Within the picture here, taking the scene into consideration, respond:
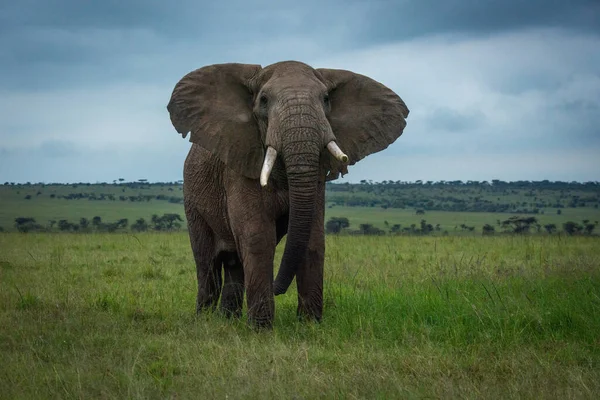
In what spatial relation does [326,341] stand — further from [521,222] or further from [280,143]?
[521,222]

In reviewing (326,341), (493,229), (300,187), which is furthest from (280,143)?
(493,229)

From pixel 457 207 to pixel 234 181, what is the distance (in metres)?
85.9

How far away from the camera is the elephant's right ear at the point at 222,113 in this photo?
27.7 feet

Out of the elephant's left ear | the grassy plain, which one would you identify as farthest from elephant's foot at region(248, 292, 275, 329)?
the grassy plain

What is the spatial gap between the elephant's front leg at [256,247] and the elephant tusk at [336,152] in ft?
3.55

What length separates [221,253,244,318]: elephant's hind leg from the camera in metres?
10.2

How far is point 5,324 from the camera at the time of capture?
29.5 feet

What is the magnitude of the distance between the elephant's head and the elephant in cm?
1

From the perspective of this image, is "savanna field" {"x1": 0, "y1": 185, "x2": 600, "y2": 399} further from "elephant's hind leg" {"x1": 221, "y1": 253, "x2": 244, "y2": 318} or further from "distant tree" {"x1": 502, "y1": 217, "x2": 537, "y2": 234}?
"distant tree" {"x1": 502, "y1": 217, "x2": 537, "y2": 234}

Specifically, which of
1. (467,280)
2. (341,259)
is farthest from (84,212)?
(467,280)

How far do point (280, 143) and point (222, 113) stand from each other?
4.29 ft

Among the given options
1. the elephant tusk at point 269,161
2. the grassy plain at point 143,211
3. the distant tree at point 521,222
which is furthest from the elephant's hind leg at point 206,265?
the grassy plain at point 143,211

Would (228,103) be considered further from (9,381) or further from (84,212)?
(84,212)

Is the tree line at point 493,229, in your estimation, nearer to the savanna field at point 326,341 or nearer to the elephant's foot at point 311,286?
the savanna field at point 326,341
